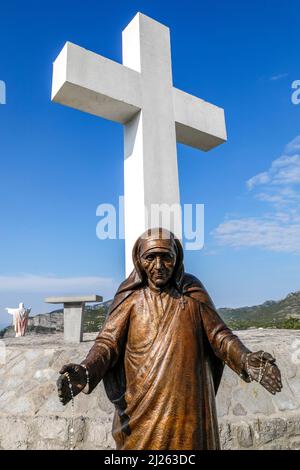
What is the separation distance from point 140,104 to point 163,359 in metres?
3.50

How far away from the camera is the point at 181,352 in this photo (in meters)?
1.95

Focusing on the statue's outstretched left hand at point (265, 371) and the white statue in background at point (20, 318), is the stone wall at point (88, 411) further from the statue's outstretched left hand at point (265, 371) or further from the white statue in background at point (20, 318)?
the white statue in background at point (20, 318)

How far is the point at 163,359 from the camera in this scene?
76.1 inches

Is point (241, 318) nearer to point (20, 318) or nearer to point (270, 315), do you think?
point (270, 315)

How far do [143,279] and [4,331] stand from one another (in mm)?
7351

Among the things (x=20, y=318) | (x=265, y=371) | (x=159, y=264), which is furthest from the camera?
(x=20, y=318)

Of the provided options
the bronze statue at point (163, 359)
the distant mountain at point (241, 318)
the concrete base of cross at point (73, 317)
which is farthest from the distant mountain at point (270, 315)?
the bronze statue at point (163, 359)

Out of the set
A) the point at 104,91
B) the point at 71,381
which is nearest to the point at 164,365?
the point at 71,381

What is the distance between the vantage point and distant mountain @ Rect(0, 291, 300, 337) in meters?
7.97

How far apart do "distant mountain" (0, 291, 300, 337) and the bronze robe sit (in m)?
4.93

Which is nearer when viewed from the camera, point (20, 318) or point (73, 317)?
point (73, 317)

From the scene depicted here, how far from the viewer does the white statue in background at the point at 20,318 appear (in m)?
7.12

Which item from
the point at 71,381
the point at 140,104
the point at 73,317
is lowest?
the point at 71,381

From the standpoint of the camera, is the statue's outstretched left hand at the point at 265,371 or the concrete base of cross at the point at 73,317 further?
the concrete base of cross at the point at 73,317
